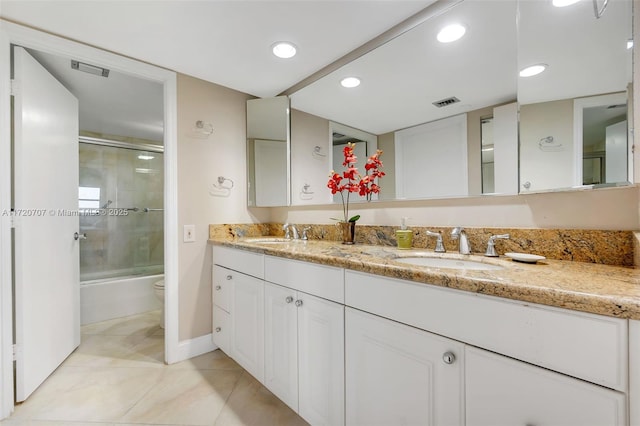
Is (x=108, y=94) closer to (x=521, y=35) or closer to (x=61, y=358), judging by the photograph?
(x=61, y=358)

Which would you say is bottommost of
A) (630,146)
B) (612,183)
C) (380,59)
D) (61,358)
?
(61,358)

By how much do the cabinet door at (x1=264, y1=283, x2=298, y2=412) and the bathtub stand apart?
221cm

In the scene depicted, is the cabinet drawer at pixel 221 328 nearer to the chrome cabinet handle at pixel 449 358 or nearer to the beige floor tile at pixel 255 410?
the beige floor tile at pixel 255 410

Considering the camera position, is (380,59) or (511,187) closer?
(511,187)

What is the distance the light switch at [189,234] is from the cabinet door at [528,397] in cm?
188

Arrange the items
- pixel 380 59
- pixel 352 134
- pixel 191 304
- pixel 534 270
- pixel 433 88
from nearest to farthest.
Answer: pixel 534 270
pixel 433 88
pixel 380 59
pixel 352 134
pixel 191 304

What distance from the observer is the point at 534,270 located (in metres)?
0.86

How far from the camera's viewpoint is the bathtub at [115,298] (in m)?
2.66

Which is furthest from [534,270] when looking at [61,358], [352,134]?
[61,358]

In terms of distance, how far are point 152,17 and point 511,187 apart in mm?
1947

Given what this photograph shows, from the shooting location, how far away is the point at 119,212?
3391 mm

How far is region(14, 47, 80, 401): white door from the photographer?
5.01 ft

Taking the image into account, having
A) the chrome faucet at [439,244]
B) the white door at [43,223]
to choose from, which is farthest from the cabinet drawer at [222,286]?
the chrome faucet at [439,244]

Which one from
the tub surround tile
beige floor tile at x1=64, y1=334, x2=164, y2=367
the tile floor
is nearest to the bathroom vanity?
the tub surround tile
